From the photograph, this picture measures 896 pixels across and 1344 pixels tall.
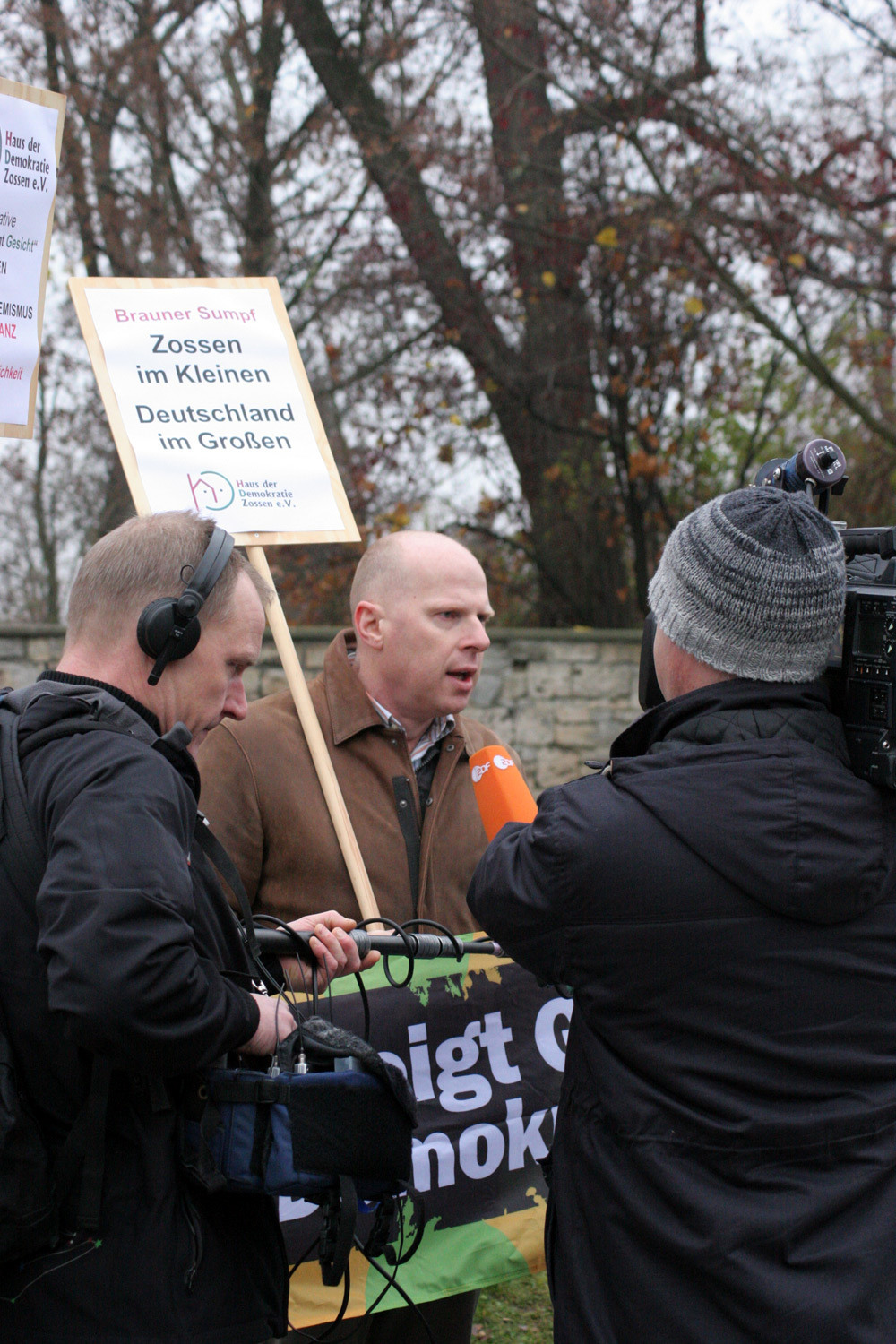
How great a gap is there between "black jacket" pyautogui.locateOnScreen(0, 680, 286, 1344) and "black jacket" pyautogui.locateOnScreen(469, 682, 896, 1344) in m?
0.47

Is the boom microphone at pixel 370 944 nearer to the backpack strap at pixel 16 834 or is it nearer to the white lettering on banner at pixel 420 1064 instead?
the white lettering on banner at pixel 420 1064

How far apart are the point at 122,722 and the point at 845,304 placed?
826 centimetres

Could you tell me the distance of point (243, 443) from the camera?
2.86 meters

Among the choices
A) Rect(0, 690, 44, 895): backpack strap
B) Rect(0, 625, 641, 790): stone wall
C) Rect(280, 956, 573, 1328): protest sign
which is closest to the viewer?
Rect(0, 690, 44, 895): backpack strap

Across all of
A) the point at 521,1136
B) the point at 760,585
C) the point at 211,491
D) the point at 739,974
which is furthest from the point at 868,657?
the point at 211,491

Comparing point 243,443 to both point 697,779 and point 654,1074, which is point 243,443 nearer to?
point 697,779

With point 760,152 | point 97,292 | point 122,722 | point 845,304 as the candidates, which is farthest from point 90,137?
point 122,722

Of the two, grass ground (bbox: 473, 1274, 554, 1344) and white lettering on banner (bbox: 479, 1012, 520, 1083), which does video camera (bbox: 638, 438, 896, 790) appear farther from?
grass ground (bbox: 473, 1274, 554, 1344)

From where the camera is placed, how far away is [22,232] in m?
2.56

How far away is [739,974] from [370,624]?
1569 mm

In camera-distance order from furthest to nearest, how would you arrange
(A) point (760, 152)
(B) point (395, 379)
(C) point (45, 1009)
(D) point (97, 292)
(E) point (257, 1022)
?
1. (B) point (395, 379)
2. (A) point (760, 152)
3. (D) point (97, 292)
4. (E) point (257, 1022)
5. (C) point (45, 1009)

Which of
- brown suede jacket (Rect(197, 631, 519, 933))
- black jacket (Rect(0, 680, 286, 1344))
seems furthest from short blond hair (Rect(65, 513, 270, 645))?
brown suede jacket (Rect(197, 631, 519, 933))

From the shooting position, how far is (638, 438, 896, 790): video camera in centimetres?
165

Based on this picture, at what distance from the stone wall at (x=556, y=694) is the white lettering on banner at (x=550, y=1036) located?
5162mm
